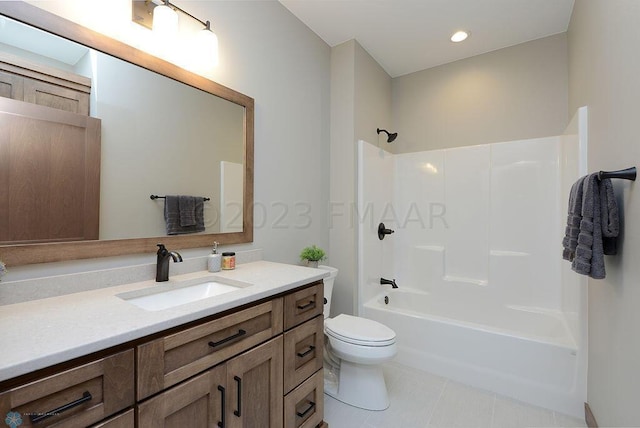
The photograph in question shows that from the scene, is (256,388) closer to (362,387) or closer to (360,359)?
(360,359)

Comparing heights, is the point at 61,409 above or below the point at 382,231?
below

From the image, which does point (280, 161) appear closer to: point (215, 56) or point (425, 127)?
point (215, 56)

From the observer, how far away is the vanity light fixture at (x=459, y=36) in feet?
7.77

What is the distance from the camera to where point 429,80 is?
2.97 meters

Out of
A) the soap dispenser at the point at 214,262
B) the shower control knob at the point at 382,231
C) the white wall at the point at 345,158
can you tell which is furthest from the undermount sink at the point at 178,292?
the shower control knob at the point at 382,231

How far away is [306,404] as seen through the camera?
144 centimetres

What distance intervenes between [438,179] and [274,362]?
93.0 inches

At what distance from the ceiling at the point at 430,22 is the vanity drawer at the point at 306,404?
2376 mm

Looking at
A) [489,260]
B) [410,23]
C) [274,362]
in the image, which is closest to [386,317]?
[489,260]

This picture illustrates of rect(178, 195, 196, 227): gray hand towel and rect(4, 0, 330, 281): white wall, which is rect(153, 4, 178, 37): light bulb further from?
rect(178, 195, 196, 227): gray hand towel

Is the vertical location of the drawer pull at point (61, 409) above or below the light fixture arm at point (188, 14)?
below

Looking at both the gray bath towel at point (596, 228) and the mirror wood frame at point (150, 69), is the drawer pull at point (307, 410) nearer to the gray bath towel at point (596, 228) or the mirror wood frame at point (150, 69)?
the mirror wood frame at point (150, 69)

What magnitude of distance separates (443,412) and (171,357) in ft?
5.57

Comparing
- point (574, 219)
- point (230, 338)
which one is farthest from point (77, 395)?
point (574, 219)
